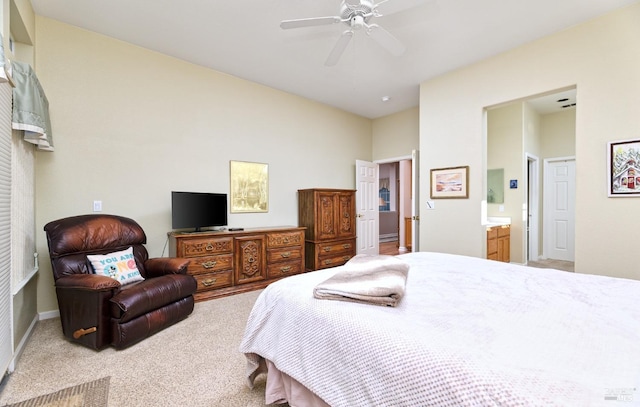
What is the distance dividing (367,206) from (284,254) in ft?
7.85

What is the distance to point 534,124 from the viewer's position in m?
5.32

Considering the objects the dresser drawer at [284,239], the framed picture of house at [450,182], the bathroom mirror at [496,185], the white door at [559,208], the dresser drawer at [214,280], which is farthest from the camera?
the white door at [559,208]

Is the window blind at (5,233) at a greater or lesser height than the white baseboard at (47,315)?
greater

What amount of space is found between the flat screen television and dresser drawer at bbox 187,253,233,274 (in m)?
0.43

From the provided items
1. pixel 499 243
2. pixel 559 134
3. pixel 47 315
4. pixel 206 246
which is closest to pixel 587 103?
pixel 499 243

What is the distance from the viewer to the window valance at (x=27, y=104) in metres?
2.14

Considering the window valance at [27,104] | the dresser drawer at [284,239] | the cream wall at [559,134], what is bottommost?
the dresser drawer at [284,239]

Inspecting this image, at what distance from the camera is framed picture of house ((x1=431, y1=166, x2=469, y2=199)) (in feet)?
12.3

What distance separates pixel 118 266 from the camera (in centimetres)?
268

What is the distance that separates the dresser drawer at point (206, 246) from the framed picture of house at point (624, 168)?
4.15 meters

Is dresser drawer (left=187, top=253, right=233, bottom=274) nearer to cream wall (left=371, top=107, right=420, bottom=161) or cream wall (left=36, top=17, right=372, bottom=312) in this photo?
cream wall (left=36, top=17, right=372, bottom=312)

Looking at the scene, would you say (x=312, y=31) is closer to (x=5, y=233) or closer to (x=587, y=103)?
(x=587, y=103)

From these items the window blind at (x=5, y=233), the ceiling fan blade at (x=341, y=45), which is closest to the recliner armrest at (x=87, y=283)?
the window blind at (x=5, y=233)

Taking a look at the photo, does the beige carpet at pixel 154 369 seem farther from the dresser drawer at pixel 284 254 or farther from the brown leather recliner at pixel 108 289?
the dresser drawer at pixel 284 254
